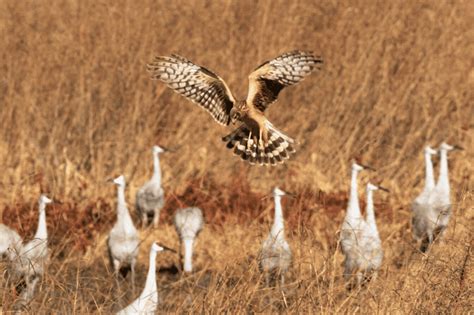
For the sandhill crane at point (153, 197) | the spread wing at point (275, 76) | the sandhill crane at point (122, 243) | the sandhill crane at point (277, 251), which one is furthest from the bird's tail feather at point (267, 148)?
the sandhill crane at point (153, 197)

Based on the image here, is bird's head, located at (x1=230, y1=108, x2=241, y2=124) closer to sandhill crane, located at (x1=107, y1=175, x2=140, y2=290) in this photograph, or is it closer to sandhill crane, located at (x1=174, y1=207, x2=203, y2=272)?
sandhill crane, located at (x1=174, y1=207, x2=203, y2=272)

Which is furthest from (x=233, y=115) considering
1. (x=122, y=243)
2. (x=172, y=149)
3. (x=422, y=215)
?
(x=172, y=149)

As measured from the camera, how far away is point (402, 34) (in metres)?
13.3

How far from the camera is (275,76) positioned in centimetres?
819

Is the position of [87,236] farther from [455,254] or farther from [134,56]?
[455,254]

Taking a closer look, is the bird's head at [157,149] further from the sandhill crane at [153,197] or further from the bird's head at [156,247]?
the bird's head at [156,247]

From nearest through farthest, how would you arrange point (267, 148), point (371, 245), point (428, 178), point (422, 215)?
point (371, 245) < point (267, 148) < point (422, 215) < point (428, 178)

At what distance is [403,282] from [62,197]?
5493mm

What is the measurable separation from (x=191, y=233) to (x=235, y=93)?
10.1 ft

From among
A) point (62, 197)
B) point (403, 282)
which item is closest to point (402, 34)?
point (62, 197)

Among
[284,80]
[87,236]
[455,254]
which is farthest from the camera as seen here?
[87,236]

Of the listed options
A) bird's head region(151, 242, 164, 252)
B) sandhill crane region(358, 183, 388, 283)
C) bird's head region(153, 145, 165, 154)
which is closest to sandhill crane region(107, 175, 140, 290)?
bird's head region(151, 242, 164, 252)

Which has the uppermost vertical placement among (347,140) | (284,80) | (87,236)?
(284,80)

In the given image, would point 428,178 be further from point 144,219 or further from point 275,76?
point 275,76
